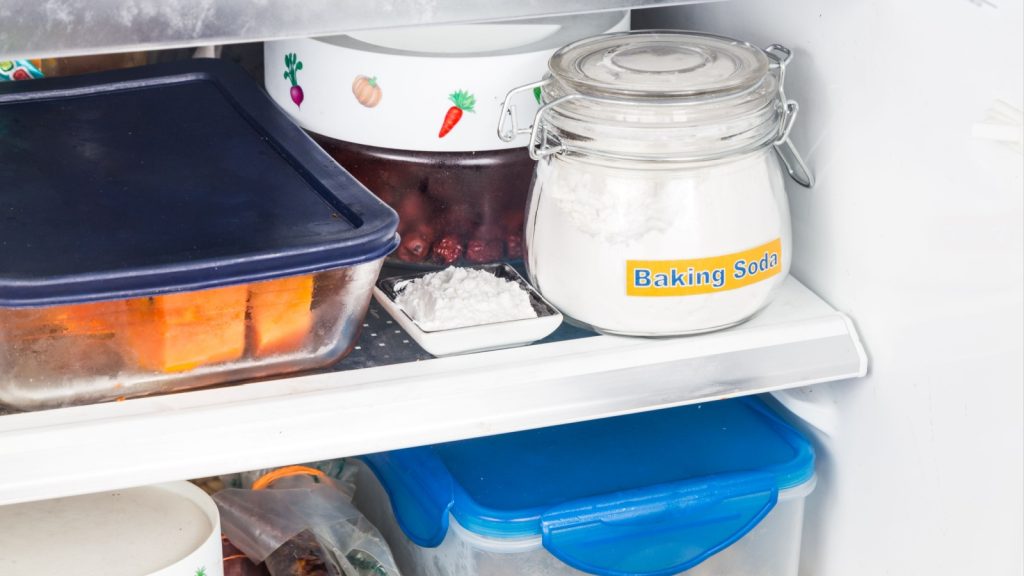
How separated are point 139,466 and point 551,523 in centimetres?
28

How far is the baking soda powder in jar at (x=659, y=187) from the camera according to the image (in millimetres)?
760

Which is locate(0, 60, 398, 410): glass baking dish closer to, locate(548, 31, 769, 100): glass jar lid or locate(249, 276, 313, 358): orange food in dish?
locate(249, 276, 313, 358): orange food in dish

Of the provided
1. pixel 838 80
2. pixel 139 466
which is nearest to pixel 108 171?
pixel 139 466

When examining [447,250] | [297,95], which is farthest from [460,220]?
[297,95]

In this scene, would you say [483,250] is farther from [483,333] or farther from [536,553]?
[536,553]

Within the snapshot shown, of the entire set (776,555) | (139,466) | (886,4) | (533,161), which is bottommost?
(776,555)

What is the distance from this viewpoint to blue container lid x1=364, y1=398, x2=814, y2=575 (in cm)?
85

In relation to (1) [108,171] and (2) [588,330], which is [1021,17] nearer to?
(2) [588,330]

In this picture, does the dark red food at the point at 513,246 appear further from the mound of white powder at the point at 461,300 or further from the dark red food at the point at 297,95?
the dark red food at the point at 297,95

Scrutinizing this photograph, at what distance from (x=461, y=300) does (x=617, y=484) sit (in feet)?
0.59

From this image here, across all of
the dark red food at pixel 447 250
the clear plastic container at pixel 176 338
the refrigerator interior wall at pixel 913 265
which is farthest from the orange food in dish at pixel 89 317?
the refrigerator interior wall at pixel 913 265

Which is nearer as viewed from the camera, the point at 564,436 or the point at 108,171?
the point at 108,171

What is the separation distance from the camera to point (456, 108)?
85cm

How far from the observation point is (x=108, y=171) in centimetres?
79
